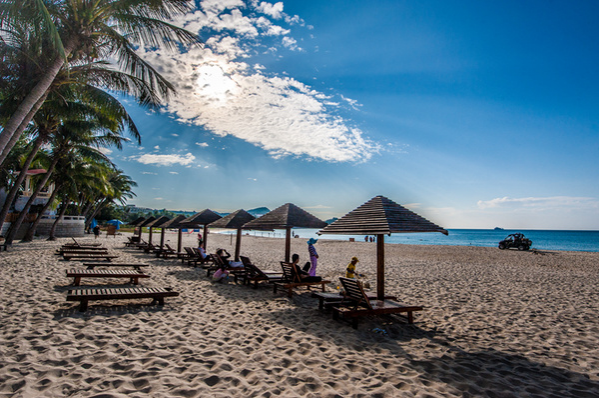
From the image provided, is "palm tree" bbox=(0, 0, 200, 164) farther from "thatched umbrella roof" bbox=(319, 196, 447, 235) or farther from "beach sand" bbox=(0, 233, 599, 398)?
"thatched umbrella roof" bbox=(319, 196, 447, 235)

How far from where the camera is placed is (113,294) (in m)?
6.07

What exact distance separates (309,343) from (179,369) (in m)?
1.83

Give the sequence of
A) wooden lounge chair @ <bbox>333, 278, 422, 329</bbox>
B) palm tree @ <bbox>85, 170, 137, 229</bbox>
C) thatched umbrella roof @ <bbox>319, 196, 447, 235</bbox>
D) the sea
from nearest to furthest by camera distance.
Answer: wooden lounge chair @ <bbox>333, 278, 422, 329</bbox> < thatched umbrella roof @ <bbox>319, 196, 447, 235</bbox> < palm tree @ <bbox>85, 170, 137, 229</bbox> < the sea

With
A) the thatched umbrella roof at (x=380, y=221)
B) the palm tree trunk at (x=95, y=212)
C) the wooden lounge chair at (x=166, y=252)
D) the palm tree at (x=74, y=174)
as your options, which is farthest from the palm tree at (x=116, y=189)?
the thatched umbrella roof at (x=380, y=221)

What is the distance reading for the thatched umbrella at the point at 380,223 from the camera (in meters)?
5.72

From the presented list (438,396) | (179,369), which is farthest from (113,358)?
(438,396)

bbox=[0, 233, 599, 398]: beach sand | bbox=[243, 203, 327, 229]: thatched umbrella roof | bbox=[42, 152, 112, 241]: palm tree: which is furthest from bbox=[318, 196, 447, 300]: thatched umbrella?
bbox=[42, 152, 112, 241]: palm tree

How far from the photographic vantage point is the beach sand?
10.8 feet

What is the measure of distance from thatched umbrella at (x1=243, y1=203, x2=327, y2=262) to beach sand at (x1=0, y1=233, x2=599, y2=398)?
6.94ft

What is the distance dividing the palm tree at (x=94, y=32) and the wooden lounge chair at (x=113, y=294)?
431 centimetres

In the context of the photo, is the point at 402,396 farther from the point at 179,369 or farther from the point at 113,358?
the point at 113,358

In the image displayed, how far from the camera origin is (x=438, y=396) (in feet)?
10.5

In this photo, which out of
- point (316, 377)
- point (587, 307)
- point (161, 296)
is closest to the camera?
point (316, 377)

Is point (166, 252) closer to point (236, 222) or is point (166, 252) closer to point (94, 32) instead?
point (236, 222)
